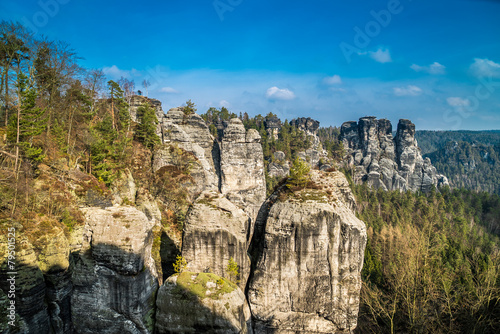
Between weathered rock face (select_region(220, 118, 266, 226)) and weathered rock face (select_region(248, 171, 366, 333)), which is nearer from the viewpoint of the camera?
weathered rock face (select_region(248, 171, 366, 333))

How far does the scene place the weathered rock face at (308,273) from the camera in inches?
560

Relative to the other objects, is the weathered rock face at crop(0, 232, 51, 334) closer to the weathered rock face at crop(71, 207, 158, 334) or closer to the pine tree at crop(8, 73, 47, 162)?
the weathered rock face at crop(71, 207, 158, 334)

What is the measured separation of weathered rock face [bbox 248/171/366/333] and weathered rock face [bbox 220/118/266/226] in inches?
1211

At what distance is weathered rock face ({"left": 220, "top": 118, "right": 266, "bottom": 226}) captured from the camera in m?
45.9

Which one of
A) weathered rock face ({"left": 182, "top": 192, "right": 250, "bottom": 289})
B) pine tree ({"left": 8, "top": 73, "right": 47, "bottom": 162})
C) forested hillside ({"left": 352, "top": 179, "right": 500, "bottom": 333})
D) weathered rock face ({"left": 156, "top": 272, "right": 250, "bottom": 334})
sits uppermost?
pine tree ({"left": 8, "top": 73, "right": 47, "bottom": 162})

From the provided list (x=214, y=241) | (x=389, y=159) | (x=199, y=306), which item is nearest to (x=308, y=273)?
(x=214, y=241)

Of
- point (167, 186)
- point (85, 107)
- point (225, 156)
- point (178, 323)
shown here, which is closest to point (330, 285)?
point (178, 323)

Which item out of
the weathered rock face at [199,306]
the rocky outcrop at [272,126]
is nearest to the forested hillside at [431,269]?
the weathered rock face at [199,306]

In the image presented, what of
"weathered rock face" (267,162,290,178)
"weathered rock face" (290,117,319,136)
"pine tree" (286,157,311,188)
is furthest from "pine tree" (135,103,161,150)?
"weathered rock face" (290,117,319,136)

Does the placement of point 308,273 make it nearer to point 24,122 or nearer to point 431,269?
point 431,269

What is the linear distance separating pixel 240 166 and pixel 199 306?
115 feet

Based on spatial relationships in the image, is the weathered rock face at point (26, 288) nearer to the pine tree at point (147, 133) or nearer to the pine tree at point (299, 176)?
the pine tree at point (299, 176)

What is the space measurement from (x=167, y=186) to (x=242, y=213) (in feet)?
48.9

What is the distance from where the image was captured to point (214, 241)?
14.6 metres
